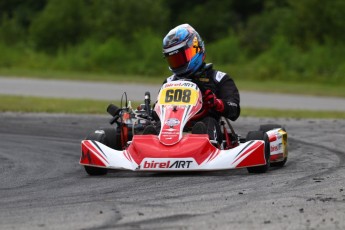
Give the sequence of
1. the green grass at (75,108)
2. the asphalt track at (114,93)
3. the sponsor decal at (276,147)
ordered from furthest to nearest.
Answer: the asphalt track at (114,93) → the green grass at (75,108) → the sponsor decal at (276,147)

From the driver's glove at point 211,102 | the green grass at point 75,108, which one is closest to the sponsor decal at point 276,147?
the driver's glove at point 211,102

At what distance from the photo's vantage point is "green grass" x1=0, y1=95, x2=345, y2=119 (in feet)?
58.3

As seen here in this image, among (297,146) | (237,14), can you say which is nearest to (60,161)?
(297,146)

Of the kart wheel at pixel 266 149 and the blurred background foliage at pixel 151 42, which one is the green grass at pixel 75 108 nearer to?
the kart wheel at pixel 266 149

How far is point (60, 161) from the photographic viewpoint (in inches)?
415

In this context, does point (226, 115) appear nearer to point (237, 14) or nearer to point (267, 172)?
point (267, 172)

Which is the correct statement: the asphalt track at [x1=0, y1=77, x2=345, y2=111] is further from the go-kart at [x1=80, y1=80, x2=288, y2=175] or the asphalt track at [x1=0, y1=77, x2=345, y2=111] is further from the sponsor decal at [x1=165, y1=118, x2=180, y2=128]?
the sponsor decal at [x1=165, y1=118, x2=180, y2=128]

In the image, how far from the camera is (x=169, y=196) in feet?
23.9

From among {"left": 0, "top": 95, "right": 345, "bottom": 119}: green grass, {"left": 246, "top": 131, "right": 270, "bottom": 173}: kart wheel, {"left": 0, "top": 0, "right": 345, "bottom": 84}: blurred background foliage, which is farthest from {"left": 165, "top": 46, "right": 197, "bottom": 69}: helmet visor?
{"left": 0, "top": 0, "right": 345, "bottom": 84}: blurred background foliage

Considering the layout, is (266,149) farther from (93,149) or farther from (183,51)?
(93,149)

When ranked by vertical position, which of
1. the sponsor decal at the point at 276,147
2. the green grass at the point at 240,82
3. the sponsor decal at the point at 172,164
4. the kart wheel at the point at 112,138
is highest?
the green grass at the point at 240,82

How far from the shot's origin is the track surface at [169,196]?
614 centimetres

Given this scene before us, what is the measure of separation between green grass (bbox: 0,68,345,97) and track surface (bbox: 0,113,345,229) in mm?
12965

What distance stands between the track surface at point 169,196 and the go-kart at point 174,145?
0.14m
